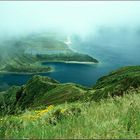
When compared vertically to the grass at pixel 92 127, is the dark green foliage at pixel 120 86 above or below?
above

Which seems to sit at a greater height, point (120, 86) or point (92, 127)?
point (120, 86)

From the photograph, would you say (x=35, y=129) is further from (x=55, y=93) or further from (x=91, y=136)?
(x=55, y=93)

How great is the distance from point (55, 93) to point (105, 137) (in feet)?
484

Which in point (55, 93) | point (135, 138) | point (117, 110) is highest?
point (55, 93)

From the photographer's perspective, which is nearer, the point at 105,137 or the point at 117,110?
the point at 105,137

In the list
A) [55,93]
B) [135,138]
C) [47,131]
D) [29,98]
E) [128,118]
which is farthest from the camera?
[29,98]

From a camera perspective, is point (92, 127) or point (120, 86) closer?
point (92, 127)

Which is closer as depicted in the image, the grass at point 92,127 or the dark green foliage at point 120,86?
the grass at point 92,127

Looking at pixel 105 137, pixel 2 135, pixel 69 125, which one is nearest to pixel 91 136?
pixel 105 137

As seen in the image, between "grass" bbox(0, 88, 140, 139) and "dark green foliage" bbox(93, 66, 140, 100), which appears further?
"dark green foliage" bbox(93, 66, 140, 100)

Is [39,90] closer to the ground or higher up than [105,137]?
higher up

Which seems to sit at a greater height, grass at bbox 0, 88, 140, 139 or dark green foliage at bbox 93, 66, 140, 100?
dark green foliage at bbox 93, 66, 140, 100

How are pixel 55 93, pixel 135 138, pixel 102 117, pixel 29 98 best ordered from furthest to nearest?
pixel 29 98 < pixel 55 93 < pixel 102 117 < pixel 135 138

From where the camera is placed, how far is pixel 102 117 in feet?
36.9
